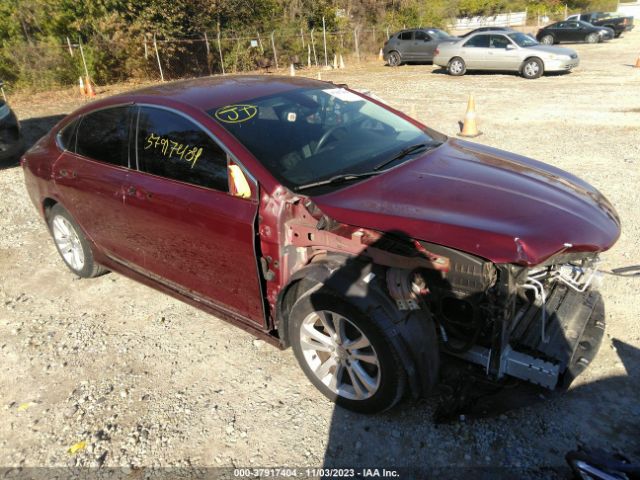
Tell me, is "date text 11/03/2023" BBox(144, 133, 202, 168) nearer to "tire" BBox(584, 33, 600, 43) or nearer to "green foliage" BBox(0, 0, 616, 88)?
"green foliage" BBox(0, 0, 616, 88)

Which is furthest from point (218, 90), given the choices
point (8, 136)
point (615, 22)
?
point (615, 22)

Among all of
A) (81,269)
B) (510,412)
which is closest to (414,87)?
(81,269)

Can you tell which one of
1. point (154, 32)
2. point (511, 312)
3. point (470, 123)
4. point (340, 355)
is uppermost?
point (154, 32)

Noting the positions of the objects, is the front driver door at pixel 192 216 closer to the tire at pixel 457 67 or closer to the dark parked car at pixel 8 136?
the dark parked car at pixel 8 136

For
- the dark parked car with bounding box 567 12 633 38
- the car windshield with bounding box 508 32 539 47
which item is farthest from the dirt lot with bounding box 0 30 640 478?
the dark parked car with bounding box 567 12 633 38

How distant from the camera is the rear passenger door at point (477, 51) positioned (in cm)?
1630

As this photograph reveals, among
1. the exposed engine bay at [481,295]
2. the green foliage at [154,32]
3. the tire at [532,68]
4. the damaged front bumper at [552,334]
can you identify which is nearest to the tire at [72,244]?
the exposed engine bay at [481,295]

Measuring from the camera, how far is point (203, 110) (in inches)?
129

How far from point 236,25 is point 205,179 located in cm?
2293

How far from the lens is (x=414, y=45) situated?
67.5 feet

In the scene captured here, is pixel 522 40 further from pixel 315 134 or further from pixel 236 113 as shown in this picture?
pixel 236 113

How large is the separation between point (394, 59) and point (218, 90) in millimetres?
19633

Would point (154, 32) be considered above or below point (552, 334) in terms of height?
above

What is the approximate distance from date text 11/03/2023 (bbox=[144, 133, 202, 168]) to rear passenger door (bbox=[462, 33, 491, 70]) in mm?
15274
